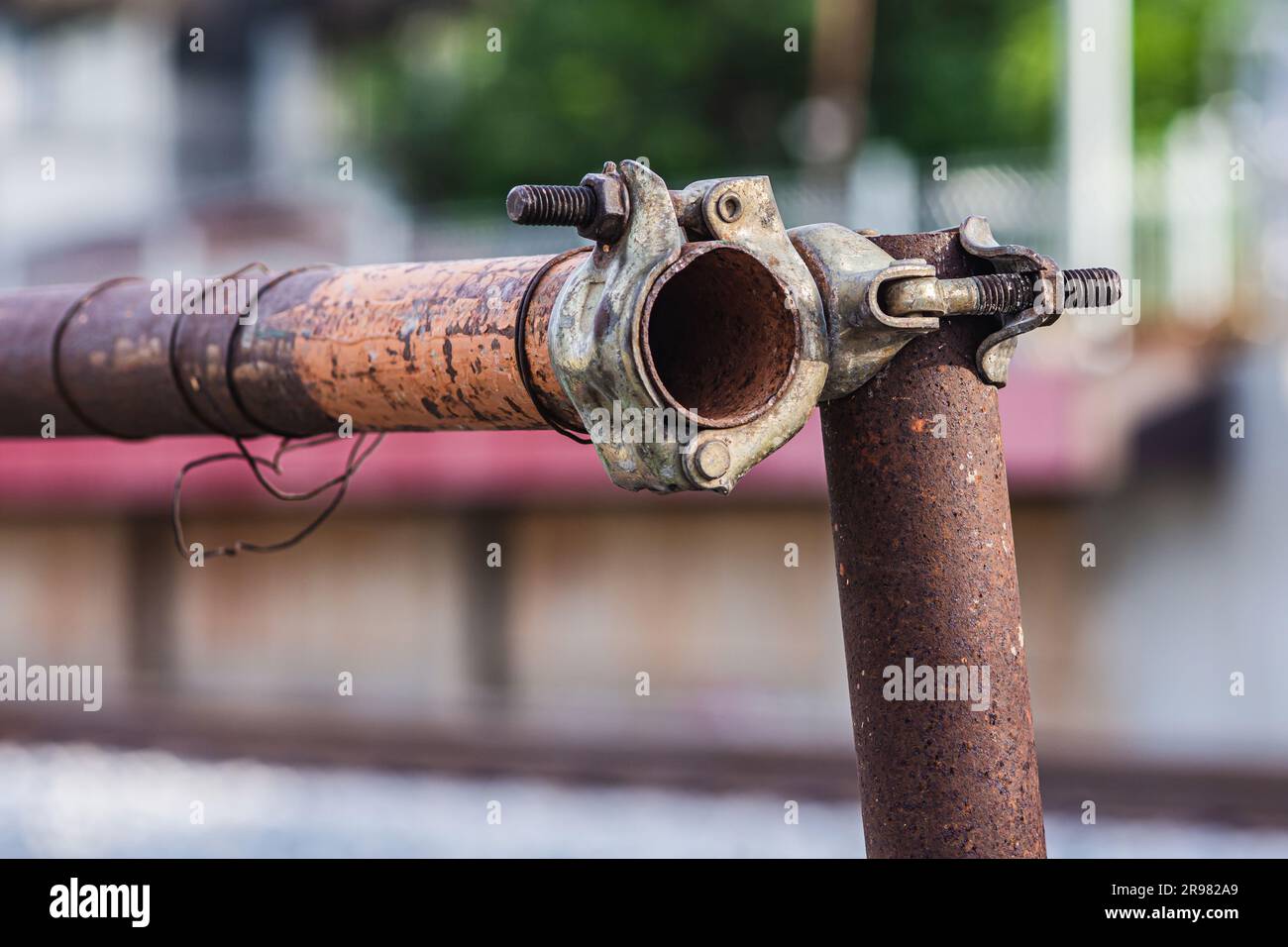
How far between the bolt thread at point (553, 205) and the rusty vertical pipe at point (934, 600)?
1.06 feet

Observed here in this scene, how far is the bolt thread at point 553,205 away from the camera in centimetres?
138

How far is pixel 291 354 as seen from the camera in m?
1.64

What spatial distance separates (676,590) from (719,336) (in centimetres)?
907

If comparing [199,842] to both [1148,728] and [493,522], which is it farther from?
[1148,728]

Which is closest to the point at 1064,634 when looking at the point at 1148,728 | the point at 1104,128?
the point at 1148,728

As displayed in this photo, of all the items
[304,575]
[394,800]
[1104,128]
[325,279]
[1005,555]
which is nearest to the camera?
[1005,555]

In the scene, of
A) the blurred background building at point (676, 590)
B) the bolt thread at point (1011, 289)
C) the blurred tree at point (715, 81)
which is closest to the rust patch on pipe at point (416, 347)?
the bolt thread at point (1011, 289)

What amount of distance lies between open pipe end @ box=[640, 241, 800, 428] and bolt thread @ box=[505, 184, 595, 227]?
0.33 ft

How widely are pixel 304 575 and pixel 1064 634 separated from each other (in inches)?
221

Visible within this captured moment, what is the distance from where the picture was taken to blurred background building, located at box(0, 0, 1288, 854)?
7754 millimetres

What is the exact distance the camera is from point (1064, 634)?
31.9ft

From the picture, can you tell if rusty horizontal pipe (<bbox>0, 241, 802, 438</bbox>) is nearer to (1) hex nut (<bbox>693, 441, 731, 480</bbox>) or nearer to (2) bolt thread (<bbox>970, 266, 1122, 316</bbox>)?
(1) hex nut (<bbox>693, 441, 731, 480</bbox>)

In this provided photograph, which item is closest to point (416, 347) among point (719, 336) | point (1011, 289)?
point (719, 336)

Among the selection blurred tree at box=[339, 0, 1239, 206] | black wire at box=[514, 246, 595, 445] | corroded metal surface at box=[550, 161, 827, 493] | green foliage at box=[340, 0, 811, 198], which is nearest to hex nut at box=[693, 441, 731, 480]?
corroded metal surface at box=[550, 161, 827, 493]
